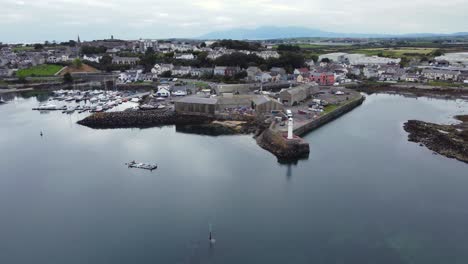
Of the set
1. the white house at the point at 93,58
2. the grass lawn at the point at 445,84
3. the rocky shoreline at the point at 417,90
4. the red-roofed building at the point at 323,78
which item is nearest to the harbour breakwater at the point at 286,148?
the red-roofed building at the point at 323,78

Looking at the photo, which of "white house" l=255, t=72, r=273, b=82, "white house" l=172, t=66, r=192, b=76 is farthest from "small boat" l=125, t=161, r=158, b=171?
"white house" l=172, t=66, r=192, b=76

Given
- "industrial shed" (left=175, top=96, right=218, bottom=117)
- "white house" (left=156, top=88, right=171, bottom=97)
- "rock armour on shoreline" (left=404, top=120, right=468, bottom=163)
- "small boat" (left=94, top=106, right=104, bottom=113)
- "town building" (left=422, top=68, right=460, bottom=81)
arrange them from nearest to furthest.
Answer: "rock armour on shoreline" (left=404, top=120, right=468, bottom=163) → "industrial shed" (left=175, top=96, right=218, bottom=117) → "small boat" (left=94, top=106, right=104, bottom=113) → "white house" (left=156, top=88, right=171, bottom=97) → "town building" (left=422, top=68, right=460, bottom=81)

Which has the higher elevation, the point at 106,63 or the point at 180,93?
the point at 106,63

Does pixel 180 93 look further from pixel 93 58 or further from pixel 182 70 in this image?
pixel 93 58

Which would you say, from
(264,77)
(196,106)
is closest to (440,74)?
(264,77)

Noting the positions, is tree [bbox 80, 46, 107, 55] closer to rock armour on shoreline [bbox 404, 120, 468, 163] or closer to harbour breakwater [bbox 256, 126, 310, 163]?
harbour breakwater [bbox 256, 126, 310, 163]
